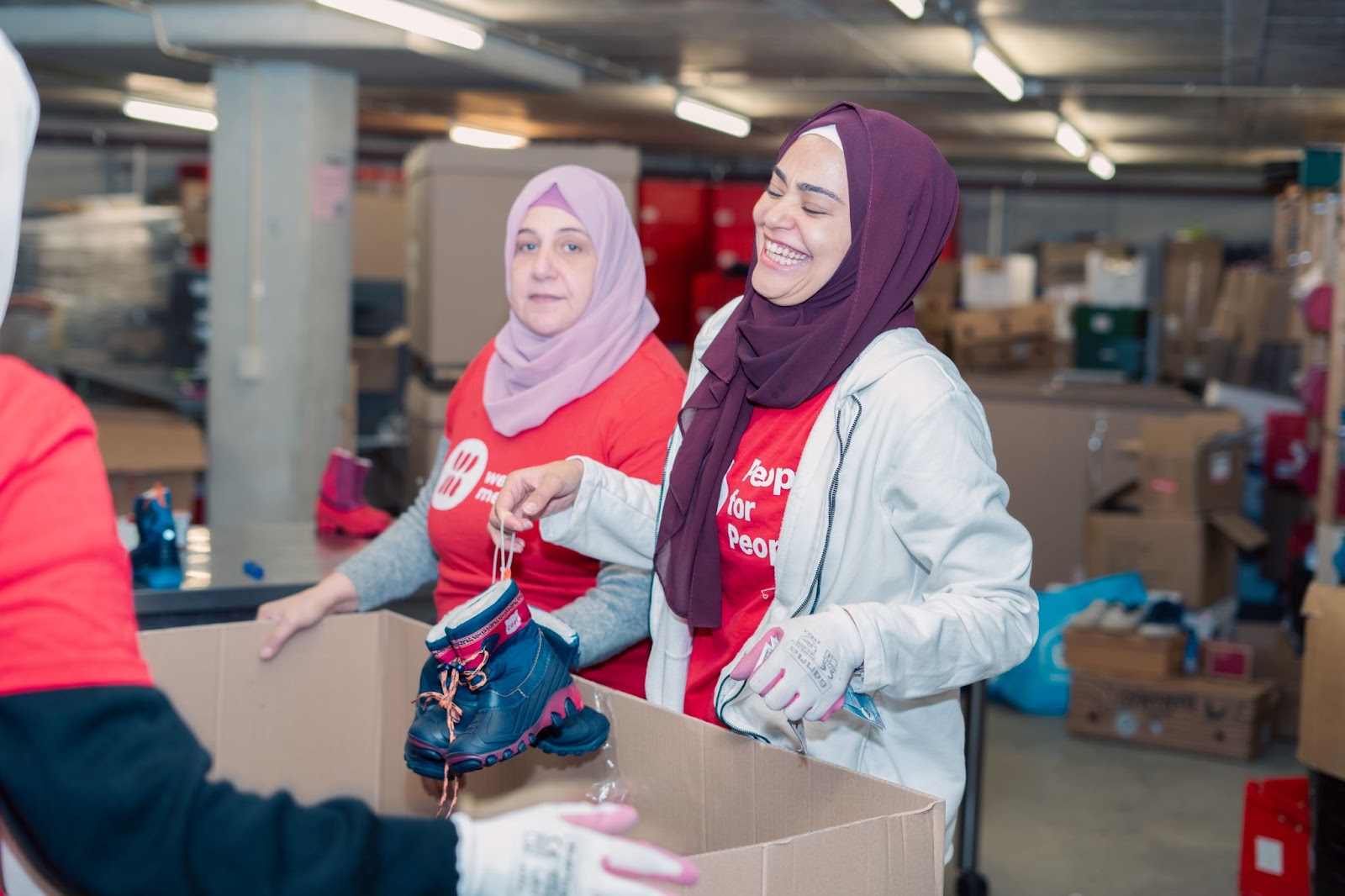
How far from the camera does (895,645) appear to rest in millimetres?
1314

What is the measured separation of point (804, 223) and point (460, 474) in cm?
68

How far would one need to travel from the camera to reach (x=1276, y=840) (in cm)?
289

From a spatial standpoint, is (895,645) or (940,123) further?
(940,123)

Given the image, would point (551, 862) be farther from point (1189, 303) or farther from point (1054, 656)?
point (1189, 303)

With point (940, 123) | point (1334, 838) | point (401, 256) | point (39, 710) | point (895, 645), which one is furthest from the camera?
point (940, 123)

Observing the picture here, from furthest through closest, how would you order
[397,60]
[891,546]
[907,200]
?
[397,60] < [907,200] < [891,546]

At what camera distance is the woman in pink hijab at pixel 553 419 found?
189 cm

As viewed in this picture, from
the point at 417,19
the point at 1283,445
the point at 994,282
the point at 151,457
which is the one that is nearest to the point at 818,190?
the point at 151,457

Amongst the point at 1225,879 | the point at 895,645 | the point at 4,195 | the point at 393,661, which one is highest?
the point at 4,195

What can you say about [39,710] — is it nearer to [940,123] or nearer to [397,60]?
[397,60]

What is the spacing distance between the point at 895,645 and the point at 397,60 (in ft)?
16.6

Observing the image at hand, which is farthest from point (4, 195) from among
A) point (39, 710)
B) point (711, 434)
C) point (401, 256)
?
point (401, 256)

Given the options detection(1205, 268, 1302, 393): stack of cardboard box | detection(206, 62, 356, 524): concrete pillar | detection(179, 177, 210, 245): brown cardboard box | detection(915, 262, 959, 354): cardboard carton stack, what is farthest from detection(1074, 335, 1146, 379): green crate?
detection(179, 177, 210, 245): brown cardboard box

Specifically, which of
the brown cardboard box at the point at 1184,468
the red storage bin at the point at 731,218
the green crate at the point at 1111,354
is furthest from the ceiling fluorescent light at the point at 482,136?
the brown cardboard box at the point at 1184,468
